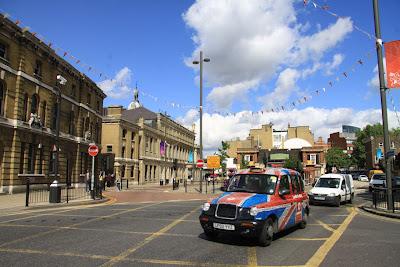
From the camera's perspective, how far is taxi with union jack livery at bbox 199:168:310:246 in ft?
26.6

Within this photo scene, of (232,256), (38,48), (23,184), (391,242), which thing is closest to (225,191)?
(232,256)

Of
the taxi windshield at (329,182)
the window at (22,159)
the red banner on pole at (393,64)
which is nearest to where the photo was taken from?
the red banner on pole at (393,64)

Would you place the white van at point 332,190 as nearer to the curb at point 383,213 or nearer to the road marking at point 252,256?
the curb at point 383,213

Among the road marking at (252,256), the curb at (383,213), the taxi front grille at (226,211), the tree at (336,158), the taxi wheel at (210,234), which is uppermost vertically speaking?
the tree at (336,158)

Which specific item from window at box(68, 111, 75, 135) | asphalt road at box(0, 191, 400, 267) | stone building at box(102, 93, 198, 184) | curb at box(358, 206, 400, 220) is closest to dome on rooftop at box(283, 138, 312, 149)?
stone building at box(102, 93, 198, 184)

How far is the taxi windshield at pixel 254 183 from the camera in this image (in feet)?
30.5

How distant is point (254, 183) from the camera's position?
9531mm

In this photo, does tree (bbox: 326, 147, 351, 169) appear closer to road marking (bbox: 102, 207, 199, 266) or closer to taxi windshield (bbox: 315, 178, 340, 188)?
taxi windshield (bbox: 315, 178, 340, 188)

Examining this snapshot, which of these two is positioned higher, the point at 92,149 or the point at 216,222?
the point at 92,149

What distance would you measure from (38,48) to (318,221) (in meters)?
25.6

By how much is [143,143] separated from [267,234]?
54.3 m

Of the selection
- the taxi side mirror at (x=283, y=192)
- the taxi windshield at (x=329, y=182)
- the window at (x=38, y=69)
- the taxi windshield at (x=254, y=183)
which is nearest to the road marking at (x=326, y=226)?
the taxi side mirror at (x=283, y=192)

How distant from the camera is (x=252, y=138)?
98938 mm

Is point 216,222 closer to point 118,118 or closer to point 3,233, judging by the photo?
point 3,233
